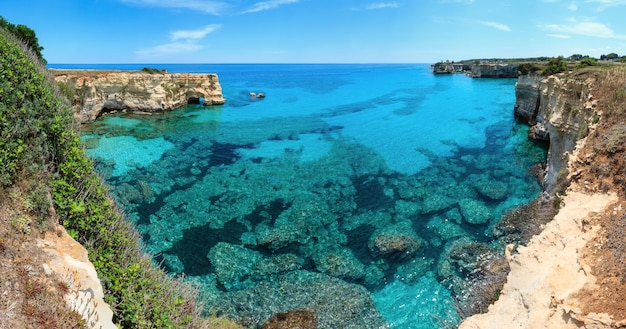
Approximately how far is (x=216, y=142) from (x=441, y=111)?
3545 centimetres

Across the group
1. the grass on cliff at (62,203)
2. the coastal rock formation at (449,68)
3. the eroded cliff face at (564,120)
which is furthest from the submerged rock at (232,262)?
the coastal rock formation at (449,68)

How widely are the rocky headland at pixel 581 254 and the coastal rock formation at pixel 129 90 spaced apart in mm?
42476

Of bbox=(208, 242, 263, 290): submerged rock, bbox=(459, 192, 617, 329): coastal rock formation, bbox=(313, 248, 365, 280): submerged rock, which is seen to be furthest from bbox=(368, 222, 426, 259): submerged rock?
bbox=(459, 192, 617, 329): coastal rock formation

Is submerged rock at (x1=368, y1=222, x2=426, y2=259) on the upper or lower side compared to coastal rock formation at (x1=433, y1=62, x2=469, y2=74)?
lower

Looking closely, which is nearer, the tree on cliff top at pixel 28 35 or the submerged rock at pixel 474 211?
the submerged rock at pixel 474 211

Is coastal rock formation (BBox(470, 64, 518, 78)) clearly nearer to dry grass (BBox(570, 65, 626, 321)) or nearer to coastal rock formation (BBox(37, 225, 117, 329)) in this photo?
dry grass (BBox(570, 65, 626, 321))

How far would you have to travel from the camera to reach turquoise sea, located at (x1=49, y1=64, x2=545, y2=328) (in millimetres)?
13000

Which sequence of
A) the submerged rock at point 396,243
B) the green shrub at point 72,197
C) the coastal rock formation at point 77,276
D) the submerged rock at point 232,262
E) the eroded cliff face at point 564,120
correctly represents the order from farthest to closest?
the eroded cliff face at point 564,120 < the submerged rock at point 396,243 < the submerged rock at point 232,262 < the green shrub at point 72,197 < the coastal rock formation at point 77,276

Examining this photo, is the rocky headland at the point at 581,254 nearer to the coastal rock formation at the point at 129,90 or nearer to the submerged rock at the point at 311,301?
the submerged rock at the point at 311,301

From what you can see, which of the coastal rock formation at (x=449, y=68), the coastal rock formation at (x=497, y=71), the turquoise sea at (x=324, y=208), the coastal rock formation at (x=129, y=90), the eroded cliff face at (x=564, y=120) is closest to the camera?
the turquoise sea at (x=324, y=208)

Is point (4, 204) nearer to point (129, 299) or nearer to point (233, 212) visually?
point (129, 299)

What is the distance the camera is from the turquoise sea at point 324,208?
13000mm

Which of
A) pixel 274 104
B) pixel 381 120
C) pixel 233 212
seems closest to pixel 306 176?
pixel 233 212

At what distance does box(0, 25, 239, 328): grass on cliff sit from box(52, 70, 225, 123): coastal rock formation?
33536mm
